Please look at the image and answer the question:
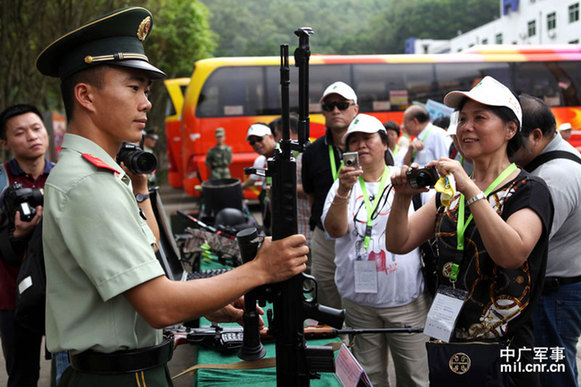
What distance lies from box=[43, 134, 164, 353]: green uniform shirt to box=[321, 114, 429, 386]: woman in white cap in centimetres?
158

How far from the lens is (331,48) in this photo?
68438 millimetres

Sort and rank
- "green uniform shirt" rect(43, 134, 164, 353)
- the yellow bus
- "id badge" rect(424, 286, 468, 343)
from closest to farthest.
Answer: "green uniform shirt" rect(43, 134, 164, 353) → "id badge" rect(424, 286, 468, 343) → the yellow bus

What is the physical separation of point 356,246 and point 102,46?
6.17 ft

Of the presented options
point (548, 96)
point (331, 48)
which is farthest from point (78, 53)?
point (331, 48)

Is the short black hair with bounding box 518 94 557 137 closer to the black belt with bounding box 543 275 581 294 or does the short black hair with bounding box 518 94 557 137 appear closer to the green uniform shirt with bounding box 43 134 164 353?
the black belt with bounding box 543 275 581 294

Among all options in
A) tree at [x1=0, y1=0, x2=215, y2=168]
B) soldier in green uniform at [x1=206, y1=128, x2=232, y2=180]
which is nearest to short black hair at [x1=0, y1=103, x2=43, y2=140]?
tree at [x1=0, y1=0, x2=215, y2=168]

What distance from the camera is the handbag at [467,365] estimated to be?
6.44 feet

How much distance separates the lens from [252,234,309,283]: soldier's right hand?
152cm

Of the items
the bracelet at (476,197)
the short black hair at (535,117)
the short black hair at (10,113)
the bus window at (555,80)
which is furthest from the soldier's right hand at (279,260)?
the bus window at (555,80)

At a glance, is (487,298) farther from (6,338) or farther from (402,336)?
(6,338)

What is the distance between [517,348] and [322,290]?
201cm

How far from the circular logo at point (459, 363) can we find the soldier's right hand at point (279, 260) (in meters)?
0.85

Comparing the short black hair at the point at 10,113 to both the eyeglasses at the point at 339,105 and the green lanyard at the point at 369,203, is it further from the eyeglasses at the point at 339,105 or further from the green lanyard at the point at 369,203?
the green lanyard at the point at 369,203

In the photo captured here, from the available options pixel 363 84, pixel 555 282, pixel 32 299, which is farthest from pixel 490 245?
pixel 363 84
